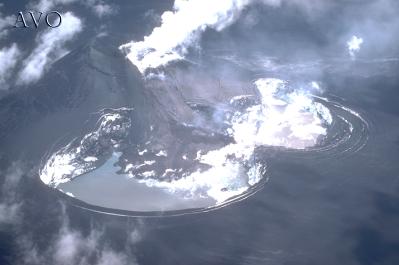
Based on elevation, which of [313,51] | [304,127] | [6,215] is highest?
[313,51]

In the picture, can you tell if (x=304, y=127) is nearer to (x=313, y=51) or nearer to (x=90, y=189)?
(x=313, y=51)

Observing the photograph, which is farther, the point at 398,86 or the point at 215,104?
the point at 398,86

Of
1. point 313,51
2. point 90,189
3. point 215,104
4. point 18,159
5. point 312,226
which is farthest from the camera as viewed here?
point 313,51

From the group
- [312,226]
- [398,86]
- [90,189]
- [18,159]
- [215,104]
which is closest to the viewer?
[312,226]

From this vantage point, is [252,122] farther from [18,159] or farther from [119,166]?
[18,159]

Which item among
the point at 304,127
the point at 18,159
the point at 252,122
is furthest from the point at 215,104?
the point at 18,159

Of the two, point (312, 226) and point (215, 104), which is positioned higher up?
point (215, 104)

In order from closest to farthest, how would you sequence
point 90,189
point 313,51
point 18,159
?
point 90,189, point 18,159, point 313,51

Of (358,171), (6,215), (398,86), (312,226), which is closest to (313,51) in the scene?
(398,86)

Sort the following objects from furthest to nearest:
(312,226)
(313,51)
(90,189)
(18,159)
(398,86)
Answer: (313,51) → (398,86) → (18,159) → (90,189) → (312,226)
